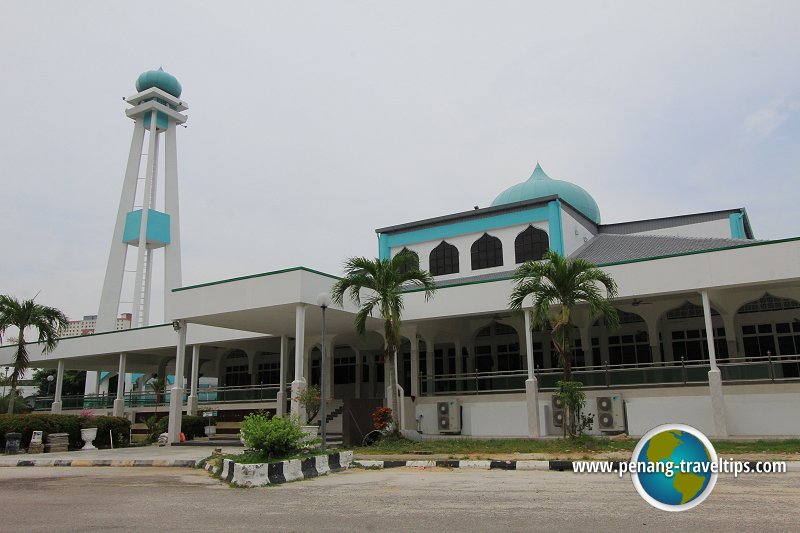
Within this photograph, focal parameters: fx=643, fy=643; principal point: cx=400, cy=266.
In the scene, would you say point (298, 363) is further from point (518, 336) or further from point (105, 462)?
point (518, 336)

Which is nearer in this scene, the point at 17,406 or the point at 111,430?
the point at 111,430

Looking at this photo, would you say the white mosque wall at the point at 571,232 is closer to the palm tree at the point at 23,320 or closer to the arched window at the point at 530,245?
the arched window at the point at 530,245

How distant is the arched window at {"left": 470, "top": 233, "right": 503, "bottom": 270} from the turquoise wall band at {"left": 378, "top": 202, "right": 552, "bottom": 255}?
504mm

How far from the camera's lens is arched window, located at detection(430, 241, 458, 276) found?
29.8 m

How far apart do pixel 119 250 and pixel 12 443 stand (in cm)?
2703

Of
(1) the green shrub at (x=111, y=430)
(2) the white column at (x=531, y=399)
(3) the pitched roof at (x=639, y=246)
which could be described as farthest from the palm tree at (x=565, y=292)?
(1) the green shrub at (x=111, y=430)

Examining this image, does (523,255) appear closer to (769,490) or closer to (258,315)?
(258,315)

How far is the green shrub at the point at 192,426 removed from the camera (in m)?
25.1

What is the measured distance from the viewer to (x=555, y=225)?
27.1 meters

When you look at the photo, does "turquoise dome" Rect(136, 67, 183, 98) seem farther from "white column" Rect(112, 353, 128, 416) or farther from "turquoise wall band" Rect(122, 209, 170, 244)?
"white column" Rect(112, 353, 128, 416)

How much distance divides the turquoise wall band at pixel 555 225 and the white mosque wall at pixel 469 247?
1.15 feet

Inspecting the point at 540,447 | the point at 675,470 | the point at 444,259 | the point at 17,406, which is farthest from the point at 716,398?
the point at 17,406

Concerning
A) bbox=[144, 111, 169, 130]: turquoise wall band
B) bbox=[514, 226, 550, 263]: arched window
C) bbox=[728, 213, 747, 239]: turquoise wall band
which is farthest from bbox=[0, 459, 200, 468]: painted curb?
bbox=[144, 111, 169, 130]: turquoise wall band

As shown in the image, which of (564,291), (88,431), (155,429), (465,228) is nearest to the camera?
(564,291)
